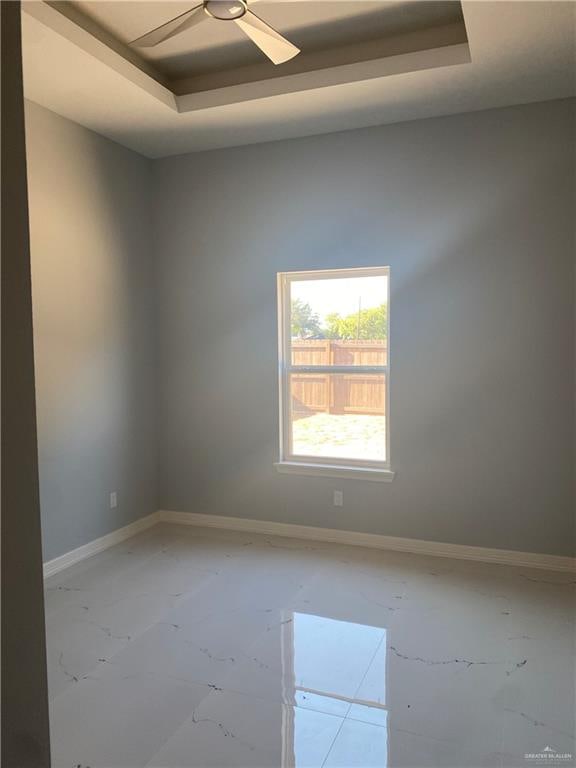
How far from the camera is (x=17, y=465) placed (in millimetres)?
833

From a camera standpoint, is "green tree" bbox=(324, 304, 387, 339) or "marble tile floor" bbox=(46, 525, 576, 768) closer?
"marble tile floor" bbox=(46, 525, 576, 768)

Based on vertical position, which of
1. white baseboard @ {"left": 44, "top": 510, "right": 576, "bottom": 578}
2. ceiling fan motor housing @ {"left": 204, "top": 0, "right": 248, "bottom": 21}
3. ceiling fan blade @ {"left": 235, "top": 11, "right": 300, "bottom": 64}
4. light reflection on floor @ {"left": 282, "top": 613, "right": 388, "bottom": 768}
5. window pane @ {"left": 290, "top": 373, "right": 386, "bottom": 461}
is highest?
ceiling fan motor housing @ {"left": 204, "top": 0, "right": 248, "bottom": 21}

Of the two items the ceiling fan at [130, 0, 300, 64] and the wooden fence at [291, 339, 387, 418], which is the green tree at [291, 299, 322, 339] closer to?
the wooden fence at [291, 339, 387, 418]

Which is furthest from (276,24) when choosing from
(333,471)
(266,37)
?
(333,471)

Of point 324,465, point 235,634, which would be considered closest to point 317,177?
point 324,465

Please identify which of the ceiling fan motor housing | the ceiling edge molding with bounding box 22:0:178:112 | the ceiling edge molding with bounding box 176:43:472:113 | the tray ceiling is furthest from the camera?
the ceiling edge molding with bounding box 176:43:472:113

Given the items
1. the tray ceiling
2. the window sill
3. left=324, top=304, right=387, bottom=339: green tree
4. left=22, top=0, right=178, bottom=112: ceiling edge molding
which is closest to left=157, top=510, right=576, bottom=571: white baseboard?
the window sill

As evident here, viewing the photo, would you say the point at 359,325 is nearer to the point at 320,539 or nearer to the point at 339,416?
the point at 339,416

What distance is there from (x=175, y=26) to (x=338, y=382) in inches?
97.3

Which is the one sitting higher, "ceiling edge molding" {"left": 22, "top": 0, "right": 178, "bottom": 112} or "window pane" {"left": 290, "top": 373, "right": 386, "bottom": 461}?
"ceiling edge molding" {"left": 22, "top": 0, "right": 178, "bottom": 112}

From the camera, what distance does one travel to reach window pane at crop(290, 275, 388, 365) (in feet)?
13.5

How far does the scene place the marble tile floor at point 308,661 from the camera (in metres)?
2.08

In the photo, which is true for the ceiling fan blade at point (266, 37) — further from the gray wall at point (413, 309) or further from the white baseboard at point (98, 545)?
the white baseboard at point (98, 545)

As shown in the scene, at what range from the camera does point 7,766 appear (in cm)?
81
